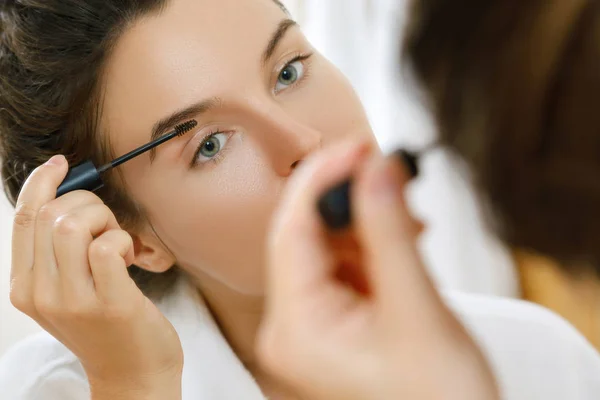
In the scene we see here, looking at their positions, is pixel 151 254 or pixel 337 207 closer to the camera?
pixel 337 207

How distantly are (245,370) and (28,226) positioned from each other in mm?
321

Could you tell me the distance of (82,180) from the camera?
70 centimetres

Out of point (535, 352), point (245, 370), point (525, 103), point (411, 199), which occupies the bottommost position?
point (535, 352)

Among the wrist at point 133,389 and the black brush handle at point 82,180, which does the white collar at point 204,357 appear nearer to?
the wrist at point 133,389

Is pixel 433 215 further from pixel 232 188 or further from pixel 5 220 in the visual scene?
pixel 5 220

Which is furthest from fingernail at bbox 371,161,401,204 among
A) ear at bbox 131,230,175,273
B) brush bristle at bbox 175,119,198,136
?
ear at bbox 131,230,175,273

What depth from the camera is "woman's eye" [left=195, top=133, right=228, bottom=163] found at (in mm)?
708

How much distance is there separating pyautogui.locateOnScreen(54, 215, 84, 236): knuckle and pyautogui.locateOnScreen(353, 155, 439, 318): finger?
0.40 meters

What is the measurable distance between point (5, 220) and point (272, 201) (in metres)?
0.64

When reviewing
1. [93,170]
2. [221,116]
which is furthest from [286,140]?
[93,170]

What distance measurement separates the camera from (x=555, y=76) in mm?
257

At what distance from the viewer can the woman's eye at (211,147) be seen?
0.71 meters

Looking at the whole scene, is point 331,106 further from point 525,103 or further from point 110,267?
point 525,103

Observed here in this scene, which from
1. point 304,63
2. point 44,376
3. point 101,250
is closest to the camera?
point 101,250
